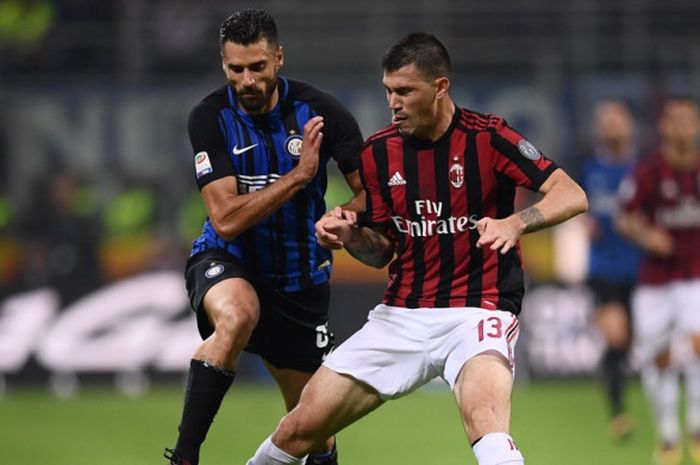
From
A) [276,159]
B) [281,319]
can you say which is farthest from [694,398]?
[276,159]

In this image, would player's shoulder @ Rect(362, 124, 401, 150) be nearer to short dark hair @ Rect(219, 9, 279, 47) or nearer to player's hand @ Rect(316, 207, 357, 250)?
player's hand @ Rect(316, 207, 357, 250)

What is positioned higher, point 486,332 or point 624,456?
point 486,332

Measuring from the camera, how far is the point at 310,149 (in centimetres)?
604

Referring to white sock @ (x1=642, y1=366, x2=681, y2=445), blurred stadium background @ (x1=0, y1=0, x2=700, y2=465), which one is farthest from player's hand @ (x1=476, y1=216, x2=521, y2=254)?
blurred stadium background @ (x1=0, y1=0, x2=700, y2=465)

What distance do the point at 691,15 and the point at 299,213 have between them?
9809mm

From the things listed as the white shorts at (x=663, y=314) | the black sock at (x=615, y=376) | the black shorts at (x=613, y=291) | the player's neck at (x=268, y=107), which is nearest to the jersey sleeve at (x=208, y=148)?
the player's neck at (x=268, y=107)

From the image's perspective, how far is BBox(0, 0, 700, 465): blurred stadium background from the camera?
1201 centimetres

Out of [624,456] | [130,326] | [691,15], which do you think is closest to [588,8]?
[691,15]

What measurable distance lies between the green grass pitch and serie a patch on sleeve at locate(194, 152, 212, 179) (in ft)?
10.2

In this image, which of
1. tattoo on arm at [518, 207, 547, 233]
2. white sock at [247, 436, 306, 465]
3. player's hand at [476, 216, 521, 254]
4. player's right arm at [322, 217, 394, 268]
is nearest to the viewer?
player's hand at [476, 216, 521, 254]

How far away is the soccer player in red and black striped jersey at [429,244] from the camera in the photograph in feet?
18.9

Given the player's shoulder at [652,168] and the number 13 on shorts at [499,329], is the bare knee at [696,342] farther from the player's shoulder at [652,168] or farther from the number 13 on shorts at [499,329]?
the number 13 on shorts at [499,329]

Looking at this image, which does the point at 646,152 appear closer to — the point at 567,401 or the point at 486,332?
the point at 567,401

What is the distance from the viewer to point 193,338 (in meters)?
12.6
